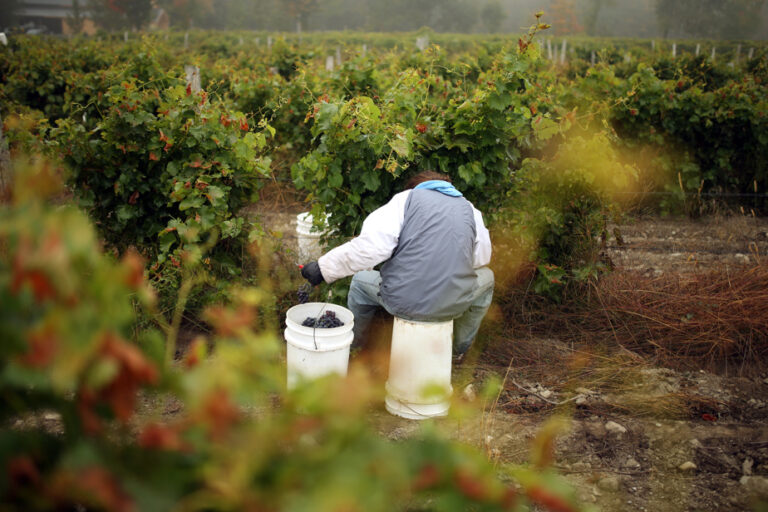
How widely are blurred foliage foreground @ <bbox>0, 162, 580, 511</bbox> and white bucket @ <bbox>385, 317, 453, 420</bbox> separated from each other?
2.48 meters

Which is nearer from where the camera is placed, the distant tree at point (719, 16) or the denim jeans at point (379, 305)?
the denim jeans at point (379, 305)

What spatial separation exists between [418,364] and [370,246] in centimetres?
74

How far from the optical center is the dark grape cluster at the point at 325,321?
342cm

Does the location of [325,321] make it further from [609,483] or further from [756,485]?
[756,485]

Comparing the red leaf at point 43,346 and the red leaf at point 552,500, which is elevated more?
the red leaf at point 43,346

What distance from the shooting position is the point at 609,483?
9.29ft

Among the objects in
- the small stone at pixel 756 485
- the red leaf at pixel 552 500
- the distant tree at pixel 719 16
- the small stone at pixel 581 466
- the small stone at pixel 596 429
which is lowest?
the small stone at pixel 581 466

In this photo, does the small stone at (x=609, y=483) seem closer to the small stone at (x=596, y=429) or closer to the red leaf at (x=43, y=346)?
the small stone at (x=596, y=429)

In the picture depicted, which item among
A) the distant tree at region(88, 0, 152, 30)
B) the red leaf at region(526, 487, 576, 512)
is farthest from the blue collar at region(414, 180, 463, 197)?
the distant tree at region(88, 0, 152, 30)

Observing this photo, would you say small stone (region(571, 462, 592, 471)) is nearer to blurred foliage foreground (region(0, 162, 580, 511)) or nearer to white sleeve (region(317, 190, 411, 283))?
white sleeve (region(317, 190, 411, 283))

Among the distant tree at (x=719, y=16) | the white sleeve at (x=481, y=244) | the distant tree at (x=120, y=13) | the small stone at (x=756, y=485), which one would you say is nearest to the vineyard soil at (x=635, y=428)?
the small stone at (x=756, y=485)

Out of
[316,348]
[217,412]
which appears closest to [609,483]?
[316,348]

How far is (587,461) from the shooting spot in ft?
9.93

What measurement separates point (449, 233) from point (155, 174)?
2336 millimetres
